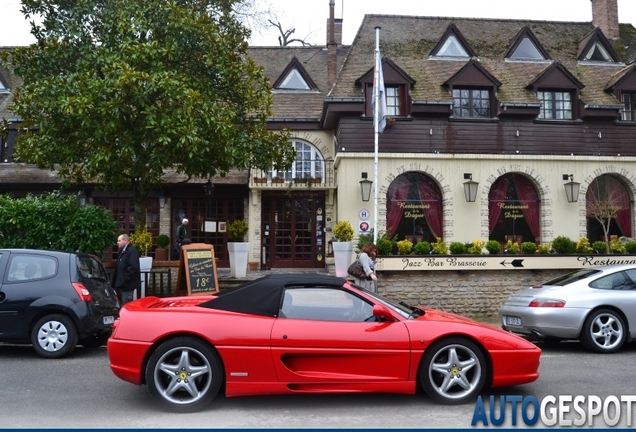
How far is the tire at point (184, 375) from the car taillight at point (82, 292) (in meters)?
3.37

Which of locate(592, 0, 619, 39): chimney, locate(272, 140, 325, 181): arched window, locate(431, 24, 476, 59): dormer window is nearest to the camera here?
locate(431, 24, 476, 59): dormer window

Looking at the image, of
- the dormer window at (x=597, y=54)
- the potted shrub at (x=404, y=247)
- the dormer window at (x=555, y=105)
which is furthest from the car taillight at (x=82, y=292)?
the dormer window at (x=597, y=54)

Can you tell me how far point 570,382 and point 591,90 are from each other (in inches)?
625

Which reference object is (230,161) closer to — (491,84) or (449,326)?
(449,326)

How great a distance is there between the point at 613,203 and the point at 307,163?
413 inches

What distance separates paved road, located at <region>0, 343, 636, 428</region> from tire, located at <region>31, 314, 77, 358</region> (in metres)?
0.54

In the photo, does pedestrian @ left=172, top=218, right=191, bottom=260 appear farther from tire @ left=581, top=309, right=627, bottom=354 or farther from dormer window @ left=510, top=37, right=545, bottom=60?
dormer window @ left=510, top=37, right=545, bottom=60

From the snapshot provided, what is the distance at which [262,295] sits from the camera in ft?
20.0

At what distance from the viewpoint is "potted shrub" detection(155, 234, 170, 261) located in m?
19.5

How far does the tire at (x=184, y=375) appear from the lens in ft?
18.5

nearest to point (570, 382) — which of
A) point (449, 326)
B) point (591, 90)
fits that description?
point (449, 326)

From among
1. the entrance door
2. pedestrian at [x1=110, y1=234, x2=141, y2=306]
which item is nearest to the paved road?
pedestrian at [x1=110, y1=234, x2=141, y2=306]

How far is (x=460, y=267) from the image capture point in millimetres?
14062

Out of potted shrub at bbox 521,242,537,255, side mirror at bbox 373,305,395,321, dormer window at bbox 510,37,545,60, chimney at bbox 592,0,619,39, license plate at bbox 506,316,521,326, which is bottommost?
license plate at bbox 506,316,521,326
